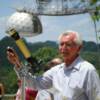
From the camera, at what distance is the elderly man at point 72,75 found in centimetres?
504

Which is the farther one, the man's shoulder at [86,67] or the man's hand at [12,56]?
the man's shoulder at [86,67]

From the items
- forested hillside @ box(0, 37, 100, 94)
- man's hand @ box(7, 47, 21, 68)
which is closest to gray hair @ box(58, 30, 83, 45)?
forested hillside @ box(0, 37, 100, 94)

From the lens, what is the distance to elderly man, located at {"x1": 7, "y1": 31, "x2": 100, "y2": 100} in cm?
504

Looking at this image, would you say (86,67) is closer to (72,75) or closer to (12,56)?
(72,75)

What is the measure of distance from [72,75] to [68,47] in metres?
0.28

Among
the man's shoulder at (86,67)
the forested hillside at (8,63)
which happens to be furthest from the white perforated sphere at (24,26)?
the man's shoulder at (86,67)

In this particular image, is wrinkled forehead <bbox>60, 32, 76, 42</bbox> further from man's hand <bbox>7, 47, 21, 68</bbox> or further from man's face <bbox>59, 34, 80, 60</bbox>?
man's hand <bbox>7, 47, 21, 68</bbox>

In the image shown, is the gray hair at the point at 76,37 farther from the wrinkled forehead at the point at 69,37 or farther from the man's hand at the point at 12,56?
the man's hand at the point at 12,56

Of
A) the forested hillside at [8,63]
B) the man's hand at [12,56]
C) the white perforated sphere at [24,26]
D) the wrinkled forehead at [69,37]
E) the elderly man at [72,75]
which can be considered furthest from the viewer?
the white perforated sphere at [24,26]

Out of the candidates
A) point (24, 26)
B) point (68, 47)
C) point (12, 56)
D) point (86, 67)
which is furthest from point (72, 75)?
point (24, 26)

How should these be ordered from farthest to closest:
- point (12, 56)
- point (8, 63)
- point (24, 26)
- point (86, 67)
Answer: point (24, 26), point (8, 63), point (86, 67), point (12, 56)

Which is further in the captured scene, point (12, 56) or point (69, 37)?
point (69, 37)

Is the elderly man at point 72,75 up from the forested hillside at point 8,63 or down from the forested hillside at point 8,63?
up

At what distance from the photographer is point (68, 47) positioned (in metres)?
5.12
